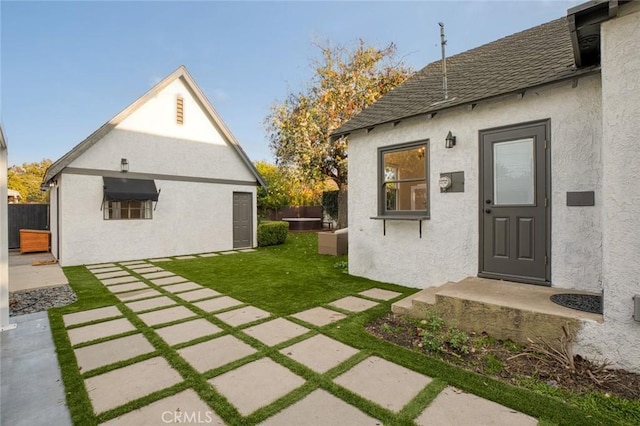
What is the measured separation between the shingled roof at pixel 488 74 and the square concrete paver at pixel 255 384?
452 centimetres

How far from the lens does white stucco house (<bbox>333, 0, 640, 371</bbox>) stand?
2549 millimetres

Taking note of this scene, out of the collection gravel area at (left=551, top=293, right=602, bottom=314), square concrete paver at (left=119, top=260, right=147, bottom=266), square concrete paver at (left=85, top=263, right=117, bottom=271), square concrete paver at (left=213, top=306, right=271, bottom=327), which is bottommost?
square concrete paver at (left=119, top=260, right=147, bottom=266)

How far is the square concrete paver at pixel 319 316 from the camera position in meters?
3.79

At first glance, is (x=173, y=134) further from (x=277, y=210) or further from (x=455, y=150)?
(x=277, y=210)

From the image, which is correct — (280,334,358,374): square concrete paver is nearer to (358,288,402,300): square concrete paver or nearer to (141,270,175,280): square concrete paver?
(358,288,402,300): square concrete paver

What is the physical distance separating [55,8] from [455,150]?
9.97 metres

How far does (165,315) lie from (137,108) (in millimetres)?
7859

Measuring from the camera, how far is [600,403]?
2.11m

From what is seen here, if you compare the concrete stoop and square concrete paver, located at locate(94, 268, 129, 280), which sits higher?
the concrete stoop

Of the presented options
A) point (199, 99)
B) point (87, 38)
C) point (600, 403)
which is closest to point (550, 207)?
point (600, 403)

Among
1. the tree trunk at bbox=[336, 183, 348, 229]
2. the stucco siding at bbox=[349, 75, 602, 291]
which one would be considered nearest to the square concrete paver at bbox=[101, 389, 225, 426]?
the stucco siding at bbox=[349, 75, 602, 291]

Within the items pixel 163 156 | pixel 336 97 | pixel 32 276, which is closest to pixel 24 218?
pixel 163 156

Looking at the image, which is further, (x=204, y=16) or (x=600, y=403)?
(x=204, y=16)

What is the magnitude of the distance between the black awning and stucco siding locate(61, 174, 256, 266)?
308mm
